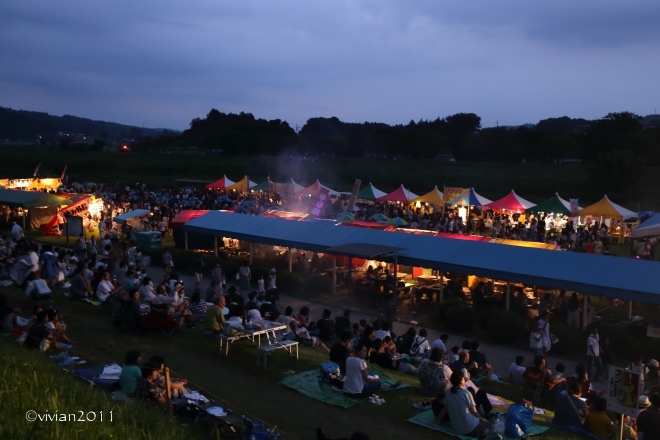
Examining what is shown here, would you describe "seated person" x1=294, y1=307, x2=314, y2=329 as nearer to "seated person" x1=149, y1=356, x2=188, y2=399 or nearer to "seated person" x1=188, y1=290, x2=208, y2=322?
"seated person" x1=188, y1=290, x2=208, y2=322

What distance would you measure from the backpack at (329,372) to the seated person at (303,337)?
232cm

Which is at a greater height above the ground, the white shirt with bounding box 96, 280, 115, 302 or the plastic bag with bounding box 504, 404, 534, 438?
the white shirt with bounding box 96, 280, 115, 302

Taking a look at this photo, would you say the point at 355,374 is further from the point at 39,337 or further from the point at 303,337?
the point at 39,337

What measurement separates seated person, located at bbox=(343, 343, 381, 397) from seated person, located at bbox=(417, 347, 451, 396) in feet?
2.33

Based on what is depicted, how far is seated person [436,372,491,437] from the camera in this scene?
279 inches

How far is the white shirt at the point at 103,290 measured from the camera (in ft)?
42.9

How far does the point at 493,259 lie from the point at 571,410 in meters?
7.44

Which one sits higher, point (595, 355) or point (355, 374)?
point (355, 374)

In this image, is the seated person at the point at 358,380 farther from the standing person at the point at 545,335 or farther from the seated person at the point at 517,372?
the standing person at the point at 545,335

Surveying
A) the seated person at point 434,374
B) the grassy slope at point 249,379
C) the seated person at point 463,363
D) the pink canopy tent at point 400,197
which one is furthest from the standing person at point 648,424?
the pink canopy tent at point 400,197

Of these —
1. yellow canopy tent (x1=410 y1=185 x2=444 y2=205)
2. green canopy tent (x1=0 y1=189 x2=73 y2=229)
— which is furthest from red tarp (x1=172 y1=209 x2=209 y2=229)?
yellow canopy tent (x1=410 y1=185 x2=444 y2=205)

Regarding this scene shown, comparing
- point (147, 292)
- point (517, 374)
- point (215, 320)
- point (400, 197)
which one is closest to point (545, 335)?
point (517, 374)

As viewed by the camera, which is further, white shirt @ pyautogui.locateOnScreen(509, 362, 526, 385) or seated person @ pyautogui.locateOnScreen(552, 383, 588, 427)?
white shirt @ pyautogui.locateOnScreen(509, 362, 526, 385)

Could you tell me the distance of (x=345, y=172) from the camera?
65500 millimetres
